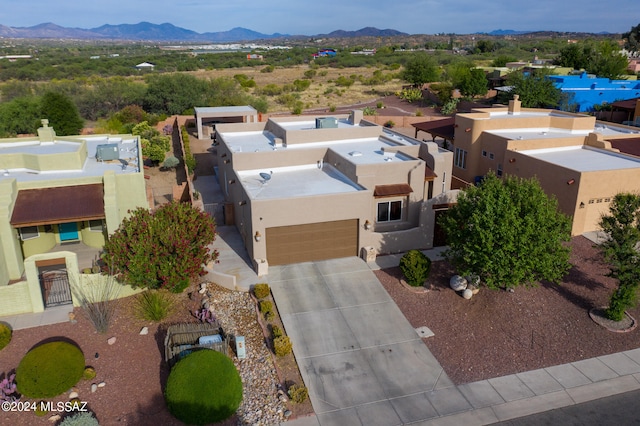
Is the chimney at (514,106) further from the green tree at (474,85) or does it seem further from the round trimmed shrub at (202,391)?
the green tree at (474,85)

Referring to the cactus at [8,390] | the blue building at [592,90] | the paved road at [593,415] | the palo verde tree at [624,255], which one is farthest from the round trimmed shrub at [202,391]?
the blue building at [592,90]

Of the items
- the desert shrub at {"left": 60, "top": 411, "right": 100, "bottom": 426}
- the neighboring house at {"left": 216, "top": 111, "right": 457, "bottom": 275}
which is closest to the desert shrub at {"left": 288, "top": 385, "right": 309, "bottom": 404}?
the desert shrub at {"left": 60, "top": 411, "right": 100, "bottom": 426}

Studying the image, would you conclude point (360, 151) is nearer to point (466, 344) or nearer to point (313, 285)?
point (313, 285)

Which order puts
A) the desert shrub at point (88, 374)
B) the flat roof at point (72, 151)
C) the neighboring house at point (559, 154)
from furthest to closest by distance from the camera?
the neighboring house at point (559, 154) < the flat roof at point (72, 151) < the desert shrub at point (88, 374)

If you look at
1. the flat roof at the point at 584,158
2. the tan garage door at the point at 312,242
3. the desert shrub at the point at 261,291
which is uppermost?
the flat roof at the point at 584,158

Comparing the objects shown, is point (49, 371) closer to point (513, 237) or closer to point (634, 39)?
point (513, 237)

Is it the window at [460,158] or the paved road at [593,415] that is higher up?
the window at [460,158]

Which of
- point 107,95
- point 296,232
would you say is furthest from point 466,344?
point 107,95

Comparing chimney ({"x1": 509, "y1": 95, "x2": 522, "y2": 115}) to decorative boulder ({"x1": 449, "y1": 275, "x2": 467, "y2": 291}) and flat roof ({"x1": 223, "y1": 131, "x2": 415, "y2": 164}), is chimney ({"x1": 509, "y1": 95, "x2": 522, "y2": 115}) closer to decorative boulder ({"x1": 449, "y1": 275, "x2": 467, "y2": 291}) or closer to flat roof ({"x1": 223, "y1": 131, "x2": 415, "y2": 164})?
flat roof ({"x1": 223, "y1": 131, "x2": 415, "y2": 164})
